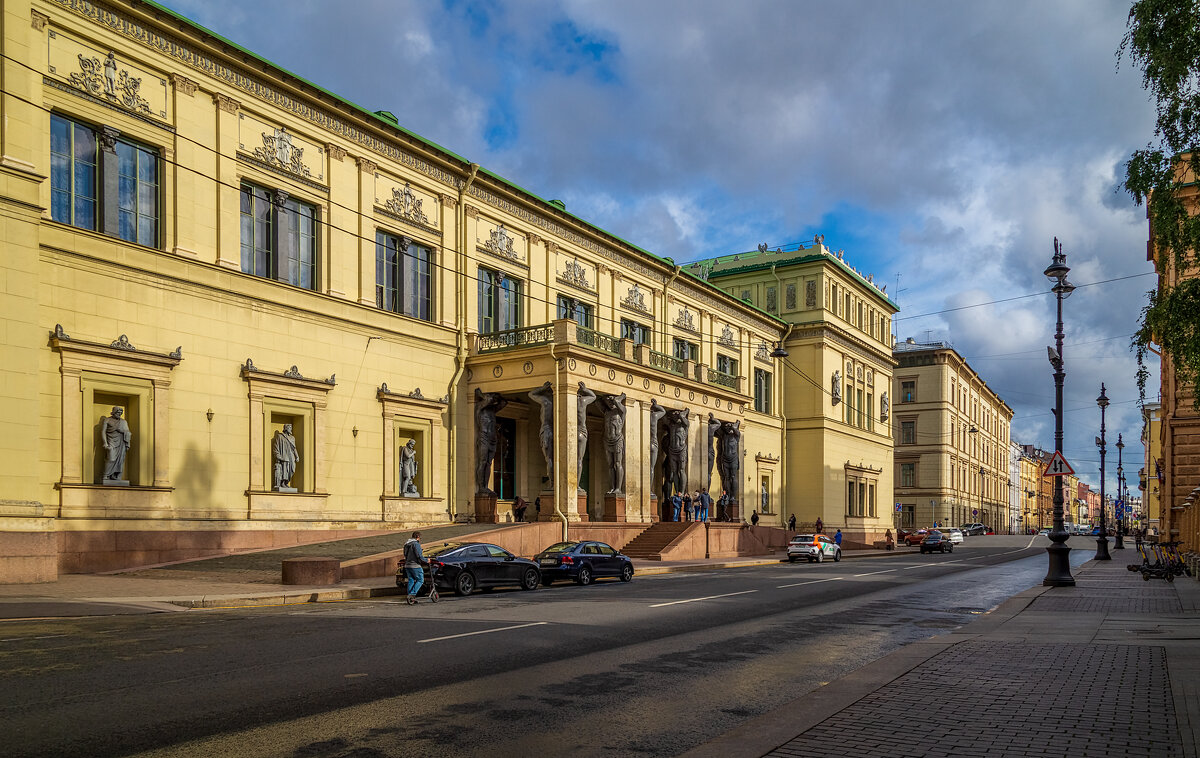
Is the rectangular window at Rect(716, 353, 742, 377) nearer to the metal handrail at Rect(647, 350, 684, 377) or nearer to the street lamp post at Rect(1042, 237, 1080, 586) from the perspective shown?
the metal handrail at Rect(647, 350, 684, 377)

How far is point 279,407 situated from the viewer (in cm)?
2780

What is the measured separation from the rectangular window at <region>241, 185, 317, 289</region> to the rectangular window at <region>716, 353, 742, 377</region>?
29813 mm

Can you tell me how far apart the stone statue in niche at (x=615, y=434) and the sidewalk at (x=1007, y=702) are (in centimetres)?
2282

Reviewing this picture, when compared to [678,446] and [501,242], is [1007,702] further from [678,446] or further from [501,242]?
[678,446]

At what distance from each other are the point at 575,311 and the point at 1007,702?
34235 millimetres


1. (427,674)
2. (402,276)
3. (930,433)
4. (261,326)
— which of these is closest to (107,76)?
(261,326)

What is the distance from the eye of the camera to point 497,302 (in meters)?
37.0

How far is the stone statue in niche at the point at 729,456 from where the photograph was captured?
151 feet

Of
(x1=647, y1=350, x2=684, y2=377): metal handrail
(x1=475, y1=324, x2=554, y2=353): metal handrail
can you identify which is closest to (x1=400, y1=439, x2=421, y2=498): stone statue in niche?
(x1=475, y1=324, x2=554, y2=353): metal handrail

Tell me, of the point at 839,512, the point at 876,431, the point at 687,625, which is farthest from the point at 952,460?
the point at 687,625

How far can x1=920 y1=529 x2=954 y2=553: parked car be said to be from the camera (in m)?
56.4

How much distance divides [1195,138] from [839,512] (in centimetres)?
5104

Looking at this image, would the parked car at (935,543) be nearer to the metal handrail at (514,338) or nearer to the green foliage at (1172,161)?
the metal handrail at (514,338)

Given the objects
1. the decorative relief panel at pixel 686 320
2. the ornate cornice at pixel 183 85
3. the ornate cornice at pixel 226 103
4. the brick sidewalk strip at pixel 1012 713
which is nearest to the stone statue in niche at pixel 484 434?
the ornate cornice at pixel 226 103
